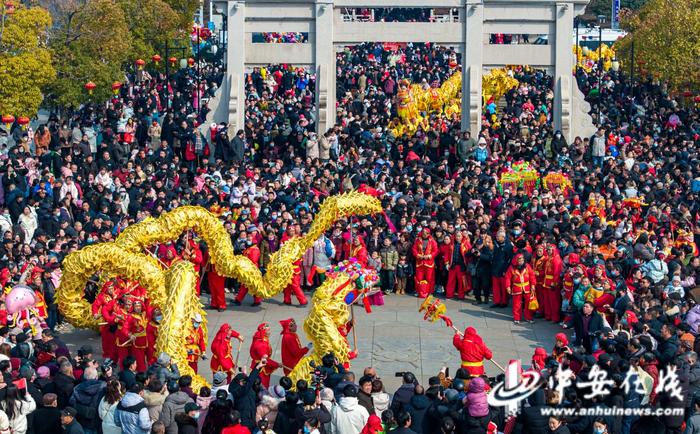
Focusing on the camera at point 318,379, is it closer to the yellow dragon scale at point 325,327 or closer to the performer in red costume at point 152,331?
the yellow dragon scale at point 325,327

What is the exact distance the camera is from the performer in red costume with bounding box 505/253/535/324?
22016 millimetres

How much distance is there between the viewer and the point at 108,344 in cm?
1980

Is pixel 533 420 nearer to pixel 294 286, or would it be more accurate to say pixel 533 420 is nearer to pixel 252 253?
pixel 294 286

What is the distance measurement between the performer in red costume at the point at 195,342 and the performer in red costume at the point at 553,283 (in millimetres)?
6061

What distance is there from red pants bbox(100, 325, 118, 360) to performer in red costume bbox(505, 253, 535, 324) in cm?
631

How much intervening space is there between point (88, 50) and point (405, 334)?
17141 mm

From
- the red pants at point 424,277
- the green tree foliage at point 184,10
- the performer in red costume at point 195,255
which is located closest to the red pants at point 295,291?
the performer in red costume at point 195,255

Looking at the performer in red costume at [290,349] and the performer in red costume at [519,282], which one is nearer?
the performer in red costume at [290,349]

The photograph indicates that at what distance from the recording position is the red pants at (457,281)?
2350 centimetres

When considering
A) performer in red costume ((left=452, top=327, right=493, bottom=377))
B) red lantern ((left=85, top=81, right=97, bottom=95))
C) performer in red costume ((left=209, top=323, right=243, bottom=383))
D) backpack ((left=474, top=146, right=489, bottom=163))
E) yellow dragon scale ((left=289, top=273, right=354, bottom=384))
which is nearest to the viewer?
performer in red costume ((left=452, top=327, right=493, bottom=377))

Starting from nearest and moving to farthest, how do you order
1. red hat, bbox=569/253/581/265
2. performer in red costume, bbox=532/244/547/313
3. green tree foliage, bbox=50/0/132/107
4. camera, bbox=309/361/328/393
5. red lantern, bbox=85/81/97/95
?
camera, bbox=309/361/328/393, red hat, bbox=569/253/581/265, performer in red costume, bbox=532/244/547/313, red lantern, bbox=85/81/97/95, green tree foliage, bbox=50/0/132/107

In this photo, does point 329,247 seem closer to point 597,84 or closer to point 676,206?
point 676,206

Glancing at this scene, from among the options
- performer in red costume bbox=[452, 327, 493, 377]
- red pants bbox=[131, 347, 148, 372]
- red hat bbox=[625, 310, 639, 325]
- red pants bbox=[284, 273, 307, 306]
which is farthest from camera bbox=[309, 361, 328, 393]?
red pants bbox=[284, 273, 307, 306]

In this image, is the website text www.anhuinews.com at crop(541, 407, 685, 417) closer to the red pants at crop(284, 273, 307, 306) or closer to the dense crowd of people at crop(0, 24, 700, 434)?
the dense crowd of people at crop(0, 24, 700, 434)
